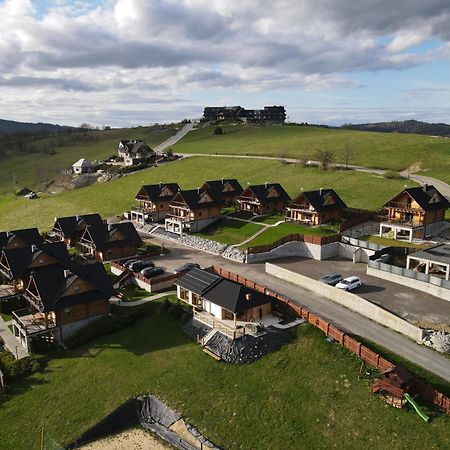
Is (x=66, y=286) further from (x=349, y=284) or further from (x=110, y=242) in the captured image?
(x=349, y=284)

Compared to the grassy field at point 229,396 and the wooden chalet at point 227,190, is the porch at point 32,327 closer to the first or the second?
the grassy field at point 229,396

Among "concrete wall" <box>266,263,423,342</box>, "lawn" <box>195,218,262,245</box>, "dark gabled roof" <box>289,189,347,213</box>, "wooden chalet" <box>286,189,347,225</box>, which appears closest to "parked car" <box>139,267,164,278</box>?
"concrete wall" <box>266,263,423,342</box>

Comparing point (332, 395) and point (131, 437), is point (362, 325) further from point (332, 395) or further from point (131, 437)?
point (131, 437)

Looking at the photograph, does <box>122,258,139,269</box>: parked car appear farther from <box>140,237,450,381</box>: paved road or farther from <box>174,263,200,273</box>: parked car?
<box>174,263,200,273</box>: parked car

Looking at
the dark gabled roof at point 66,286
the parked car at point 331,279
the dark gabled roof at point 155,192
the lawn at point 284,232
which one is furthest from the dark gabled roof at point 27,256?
the parked car at point 331,279

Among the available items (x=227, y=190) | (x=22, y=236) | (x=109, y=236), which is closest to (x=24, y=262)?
(x=22, y=236)

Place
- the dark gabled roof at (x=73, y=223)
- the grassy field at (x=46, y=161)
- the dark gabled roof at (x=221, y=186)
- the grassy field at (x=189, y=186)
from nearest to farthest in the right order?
the dark gabled roof at (x=73, y=223), the grassy field at (x=189, y=186), the dark gabled roof at (x=221, y=186), the grassy field at (x=46, y=161)
